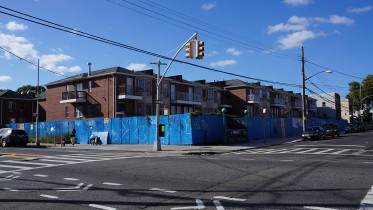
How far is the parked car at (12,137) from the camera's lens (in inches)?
1297

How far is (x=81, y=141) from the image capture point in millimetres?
37969

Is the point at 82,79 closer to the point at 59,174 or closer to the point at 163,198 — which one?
the point at 59,174

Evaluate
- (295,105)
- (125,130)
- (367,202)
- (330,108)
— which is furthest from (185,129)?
(330,108)

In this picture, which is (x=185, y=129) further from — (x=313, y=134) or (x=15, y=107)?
(x=15, y=107)

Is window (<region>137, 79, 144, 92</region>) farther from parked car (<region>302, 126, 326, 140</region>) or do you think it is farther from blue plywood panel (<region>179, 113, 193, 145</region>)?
parked car (<region>302, 126, 326, 140</region>)

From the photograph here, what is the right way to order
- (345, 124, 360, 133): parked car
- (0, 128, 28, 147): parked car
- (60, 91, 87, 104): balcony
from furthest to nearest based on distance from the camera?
(345, 124, 360, 133): parked car < (60, 91, 87, 104): balcony < (0, 128, 28, 147): parked car

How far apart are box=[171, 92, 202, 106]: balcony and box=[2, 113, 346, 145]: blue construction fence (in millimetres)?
12979

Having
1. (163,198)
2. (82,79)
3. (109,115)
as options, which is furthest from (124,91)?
(163,198)

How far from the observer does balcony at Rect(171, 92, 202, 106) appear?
50125 millimetres

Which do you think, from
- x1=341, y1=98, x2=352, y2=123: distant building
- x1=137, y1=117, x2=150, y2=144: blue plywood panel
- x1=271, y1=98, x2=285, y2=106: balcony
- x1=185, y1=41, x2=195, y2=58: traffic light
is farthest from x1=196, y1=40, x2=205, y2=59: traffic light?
x1=341, y1=98, x2=352, y2=123: distant building

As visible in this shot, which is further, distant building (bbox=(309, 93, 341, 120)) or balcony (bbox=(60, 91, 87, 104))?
distant building (bbox=(309, 93, 341, 120))

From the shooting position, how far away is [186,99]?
51625mm

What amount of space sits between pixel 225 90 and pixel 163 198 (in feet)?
182

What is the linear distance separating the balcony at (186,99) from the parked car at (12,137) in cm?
2096
